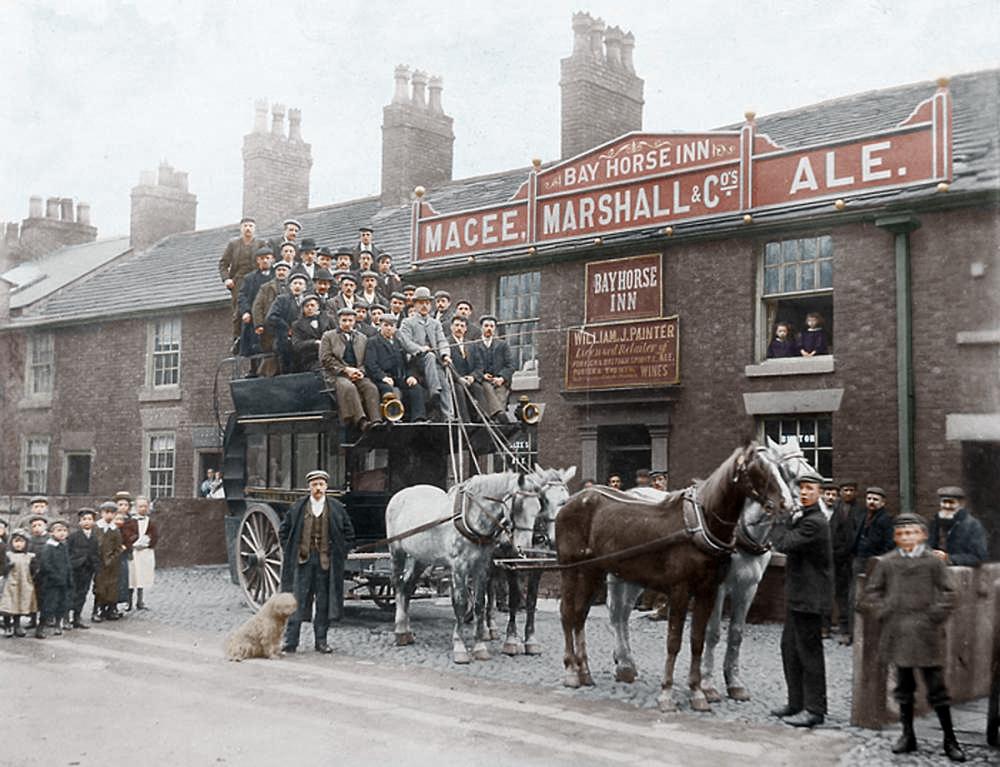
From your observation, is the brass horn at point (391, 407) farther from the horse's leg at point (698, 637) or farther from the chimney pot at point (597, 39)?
the chimney pot at point (597, 39)

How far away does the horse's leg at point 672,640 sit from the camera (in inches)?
253

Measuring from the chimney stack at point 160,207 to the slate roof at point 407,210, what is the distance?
1.42 ft

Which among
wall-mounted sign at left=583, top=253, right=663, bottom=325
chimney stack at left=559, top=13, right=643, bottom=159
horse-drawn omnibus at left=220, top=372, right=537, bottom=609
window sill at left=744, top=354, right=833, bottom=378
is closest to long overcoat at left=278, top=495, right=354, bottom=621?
horse-drawn omnibus at left=220, top=372, right=537, bottom=609

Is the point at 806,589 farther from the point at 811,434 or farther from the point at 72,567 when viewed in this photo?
the point at 72,567

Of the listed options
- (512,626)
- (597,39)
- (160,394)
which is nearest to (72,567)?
(512,626)

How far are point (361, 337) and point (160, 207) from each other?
47.1 feet

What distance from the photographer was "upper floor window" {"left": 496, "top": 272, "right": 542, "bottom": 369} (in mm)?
12781

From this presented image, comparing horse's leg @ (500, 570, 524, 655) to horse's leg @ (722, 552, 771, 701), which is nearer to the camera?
horse's leg @ (722, 552, 771, 701)

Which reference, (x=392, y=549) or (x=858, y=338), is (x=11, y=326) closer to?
(x=392, y=549)

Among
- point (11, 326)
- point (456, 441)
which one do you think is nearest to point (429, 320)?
point (456, 441)

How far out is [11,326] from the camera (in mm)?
16828

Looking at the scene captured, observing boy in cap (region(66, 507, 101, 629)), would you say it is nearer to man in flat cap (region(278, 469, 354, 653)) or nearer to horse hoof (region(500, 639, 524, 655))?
man in flat cap (region(278, 469, 354, 653))

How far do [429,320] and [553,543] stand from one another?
298 centimetres

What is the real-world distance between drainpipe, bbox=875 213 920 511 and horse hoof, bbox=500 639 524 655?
361 centimetres
